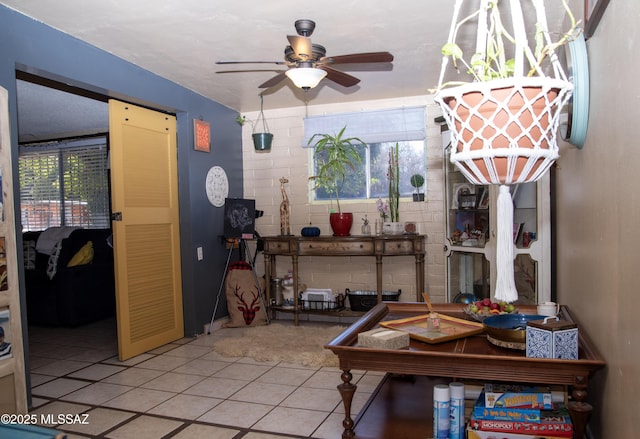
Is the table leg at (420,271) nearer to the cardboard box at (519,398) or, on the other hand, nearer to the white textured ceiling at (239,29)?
the white textured ceiling at (239,29)

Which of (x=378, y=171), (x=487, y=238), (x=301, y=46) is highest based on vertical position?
(x=301, y=46)

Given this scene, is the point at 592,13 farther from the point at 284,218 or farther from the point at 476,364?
the point at 284,218

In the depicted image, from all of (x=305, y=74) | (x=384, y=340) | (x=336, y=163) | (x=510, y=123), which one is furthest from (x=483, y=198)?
(x=510, y=123)

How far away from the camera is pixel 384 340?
6.56ft

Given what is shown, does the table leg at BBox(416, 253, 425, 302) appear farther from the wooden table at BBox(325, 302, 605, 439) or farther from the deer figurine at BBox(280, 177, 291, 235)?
the wooden table at BBox(325, 302, 605, 439)

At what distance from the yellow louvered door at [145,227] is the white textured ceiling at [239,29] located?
509mm

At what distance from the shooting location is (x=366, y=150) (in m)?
5.19

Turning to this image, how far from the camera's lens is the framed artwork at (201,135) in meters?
4.60

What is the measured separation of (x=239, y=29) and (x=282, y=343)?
256 centimetres

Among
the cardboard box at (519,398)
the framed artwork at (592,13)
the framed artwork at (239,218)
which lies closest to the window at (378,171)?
the framed artwork at (239,218)

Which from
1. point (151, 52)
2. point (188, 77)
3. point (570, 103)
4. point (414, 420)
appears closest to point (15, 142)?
point (151, 52)

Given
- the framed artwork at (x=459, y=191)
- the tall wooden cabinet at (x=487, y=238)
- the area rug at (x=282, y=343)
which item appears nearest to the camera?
the tall wooden cabinet at (x=487, y=238)

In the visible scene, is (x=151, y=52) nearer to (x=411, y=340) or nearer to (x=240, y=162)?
(x=240, y=162)

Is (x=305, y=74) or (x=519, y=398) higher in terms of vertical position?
(x=305, y=74)
